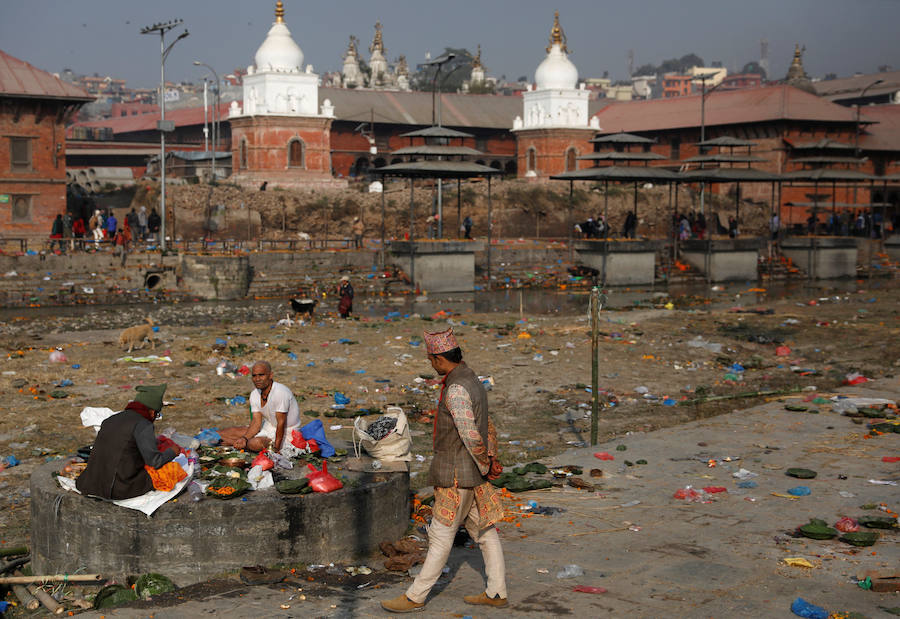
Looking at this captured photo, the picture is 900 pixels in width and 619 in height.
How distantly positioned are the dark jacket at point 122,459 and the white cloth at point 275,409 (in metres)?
1.46

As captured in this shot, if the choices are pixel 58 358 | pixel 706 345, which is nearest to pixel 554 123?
pixel 706 345

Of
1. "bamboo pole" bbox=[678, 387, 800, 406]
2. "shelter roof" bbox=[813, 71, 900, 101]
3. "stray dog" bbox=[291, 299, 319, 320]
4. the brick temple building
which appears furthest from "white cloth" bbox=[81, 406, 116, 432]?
"shelter roof" bbox=[813, 71, 900, 101]

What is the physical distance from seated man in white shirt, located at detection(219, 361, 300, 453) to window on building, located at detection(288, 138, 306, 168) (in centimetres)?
3807

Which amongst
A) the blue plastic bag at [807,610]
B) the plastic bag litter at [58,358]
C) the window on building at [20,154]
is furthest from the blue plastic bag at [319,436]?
the window on building at [20,154]

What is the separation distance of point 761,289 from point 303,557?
2826cm

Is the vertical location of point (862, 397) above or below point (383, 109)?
below

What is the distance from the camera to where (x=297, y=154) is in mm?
45656

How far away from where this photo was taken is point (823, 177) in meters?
37.5

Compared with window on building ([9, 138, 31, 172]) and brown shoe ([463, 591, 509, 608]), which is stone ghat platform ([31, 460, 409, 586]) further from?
window on building ([9, 138, 31, 172])

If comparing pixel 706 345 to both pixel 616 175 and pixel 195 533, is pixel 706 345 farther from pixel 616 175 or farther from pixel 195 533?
pixel 616 175

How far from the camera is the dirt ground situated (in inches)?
470

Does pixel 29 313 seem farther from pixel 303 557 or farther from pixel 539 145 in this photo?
pixel 539 145

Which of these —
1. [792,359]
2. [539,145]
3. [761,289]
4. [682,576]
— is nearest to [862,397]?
A: [792,359]

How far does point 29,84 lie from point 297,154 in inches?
519
